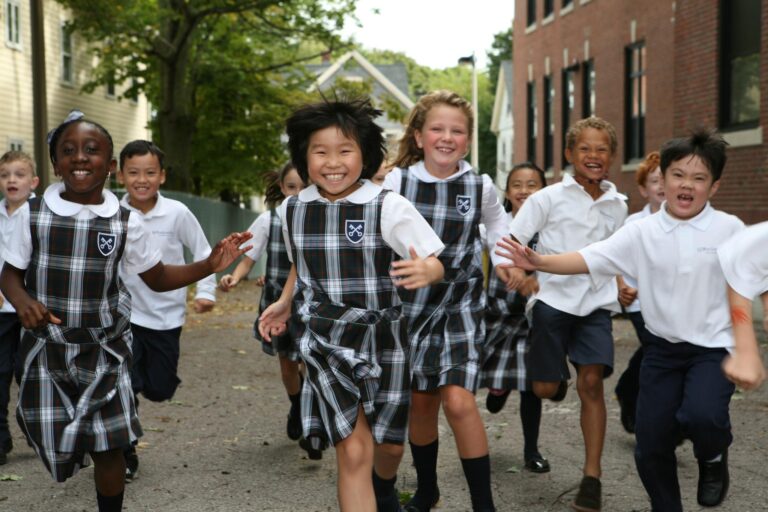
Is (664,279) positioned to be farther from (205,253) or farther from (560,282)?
(205,253)

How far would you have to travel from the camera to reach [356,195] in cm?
483

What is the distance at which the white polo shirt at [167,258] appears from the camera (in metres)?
6.82

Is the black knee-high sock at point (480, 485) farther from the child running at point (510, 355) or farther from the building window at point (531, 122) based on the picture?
the building window at point (531, 122)

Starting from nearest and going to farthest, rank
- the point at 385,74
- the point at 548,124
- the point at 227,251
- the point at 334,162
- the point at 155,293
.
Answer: the point at 334,162, the point at 227,251, the point at 155,293, the point at 548,124, the point at 385,74

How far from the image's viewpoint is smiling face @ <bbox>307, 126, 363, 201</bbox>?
15.8 ft

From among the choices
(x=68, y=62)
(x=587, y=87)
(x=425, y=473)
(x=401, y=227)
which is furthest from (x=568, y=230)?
(x=68, y=62)

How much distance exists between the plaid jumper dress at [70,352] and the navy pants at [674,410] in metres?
2.26

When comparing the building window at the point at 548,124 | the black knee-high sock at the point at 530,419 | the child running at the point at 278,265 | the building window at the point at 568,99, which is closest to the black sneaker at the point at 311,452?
the child running at the point at 278,265

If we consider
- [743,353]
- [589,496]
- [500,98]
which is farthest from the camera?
[500,98]

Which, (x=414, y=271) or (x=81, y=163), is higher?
(x=81, y=163)

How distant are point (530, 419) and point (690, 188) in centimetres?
230

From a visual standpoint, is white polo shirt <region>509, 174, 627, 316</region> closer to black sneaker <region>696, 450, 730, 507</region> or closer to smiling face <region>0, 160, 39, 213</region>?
black sneaker <region>696, 450, 730, 507</region>

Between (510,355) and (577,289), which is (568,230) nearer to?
(577,289)

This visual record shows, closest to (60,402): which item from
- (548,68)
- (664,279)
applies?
(664,279)
